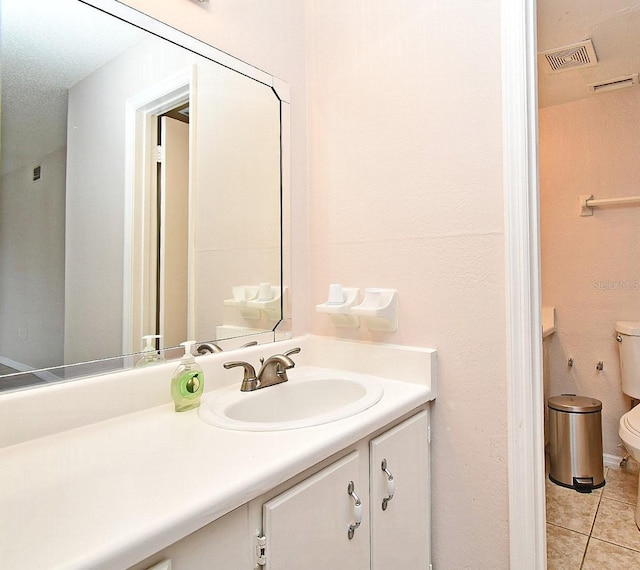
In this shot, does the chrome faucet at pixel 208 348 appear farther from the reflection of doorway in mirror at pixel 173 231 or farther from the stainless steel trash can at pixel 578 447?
the stainless steel trash can at pixel 578 447

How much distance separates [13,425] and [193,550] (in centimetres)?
47

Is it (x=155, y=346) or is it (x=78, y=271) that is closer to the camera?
(x=78, y=271)

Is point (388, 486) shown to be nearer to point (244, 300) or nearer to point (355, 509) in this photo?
point (355, 509)

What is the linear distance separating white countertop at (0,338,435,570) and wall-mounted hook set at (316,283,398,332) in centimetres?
35

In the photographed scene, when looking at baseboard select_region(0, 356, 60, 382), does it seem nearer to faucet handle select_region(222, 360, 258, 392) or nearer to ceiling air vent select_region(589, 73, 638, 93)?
faucet handle select_region(222, 360, 258, 392)

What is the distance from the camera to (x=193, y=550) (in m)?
0.62

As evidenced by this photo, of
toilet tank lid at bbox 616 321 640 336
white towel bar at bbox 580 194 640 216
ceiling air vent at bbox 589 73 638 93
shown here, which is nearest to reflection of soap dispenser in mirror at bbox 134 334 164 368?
toilet tank lid at bbox 616 321 640 336

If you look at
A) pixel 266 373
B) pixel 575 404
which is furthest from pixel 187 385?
pixel 575 404

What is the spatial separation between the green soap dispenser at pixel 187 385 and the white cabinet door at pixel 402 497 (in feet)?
1.47

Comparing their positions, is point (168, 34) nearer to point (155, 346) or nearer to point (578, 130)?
point (155, 346)

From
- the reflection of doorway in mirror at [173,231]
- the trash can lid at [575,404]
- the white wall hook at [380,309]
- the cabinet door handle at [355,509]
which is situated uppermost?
the reflection of doorway in mirror at [173,231]

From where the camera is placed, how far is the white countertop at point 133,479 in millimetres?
518

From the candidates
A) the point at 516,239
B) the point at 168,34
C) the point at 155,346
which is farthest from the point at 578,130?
the point at 155,346

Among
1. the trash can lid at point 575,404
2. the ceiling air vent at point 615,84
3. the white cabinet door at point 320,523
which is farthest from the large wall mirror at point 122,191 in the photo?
the ceiling air vent at point 615,84
